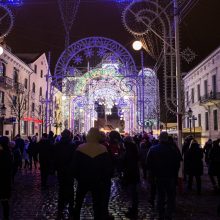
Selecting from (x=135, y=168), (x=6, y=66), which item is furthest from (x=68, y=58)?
(x=135, y=168)

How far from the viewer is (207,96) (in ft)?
120

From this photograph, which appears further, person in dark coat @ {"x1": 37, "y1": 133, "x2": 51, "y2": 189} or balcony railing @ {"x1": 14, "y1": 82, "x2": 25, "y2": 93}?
balcony railing @ {"x1": 14, "y1": 82, "x2": 25, "y2": 93}

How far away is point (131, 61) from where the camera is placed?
25297mm

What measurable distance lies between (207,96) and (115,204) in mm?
29102

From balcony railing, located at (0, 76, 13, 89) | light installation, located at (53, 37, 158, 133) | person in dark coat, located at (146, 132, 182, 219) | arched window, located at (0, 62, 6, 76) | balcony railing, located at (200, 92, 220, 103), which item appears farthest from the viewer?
balcony railing, located at (200, 92, 220, 103)

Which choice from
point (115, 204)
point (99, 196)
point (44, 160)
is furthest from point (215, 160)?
point (99, 196)

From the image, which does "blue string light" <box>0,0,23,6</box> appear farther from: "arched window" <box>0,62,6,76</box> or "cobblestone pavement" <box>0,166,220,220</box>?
"arched window" <box>0,62,6,76</box>

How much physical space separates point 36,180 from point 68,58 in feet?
39.8

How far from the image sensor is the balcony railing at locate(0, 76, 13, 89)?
104 ft

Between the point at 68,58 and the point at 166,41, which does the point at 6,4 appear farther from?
the point at 68,58

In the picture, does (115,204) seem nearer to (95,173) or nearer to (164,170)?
(164,170)

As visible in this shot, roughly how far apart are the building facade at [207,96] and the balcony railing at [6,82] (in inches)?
637

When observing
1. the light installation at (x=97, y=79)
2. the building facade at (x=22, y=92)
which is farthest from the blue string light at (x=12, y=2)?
the building facade at (x=22, y=92)

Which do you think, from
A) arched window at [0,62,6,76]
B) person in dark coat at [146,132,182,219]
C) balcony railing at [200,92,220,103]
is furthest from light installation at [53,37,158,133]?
person in dark coat at [146,132,182,219]
